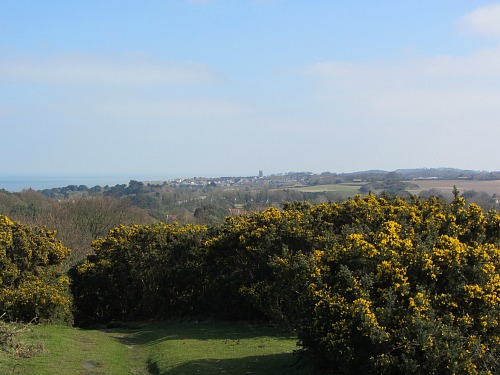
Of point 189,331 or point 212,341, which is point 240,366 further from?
point 189,331

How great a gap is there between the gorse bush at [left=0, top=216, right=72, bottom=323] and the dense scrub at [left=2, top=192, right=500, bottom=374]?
8163 mm

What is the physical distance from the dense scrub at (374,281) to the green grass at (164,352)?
73.4 inches

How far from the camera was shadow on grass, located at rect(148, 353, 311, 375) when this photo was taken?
15.9m

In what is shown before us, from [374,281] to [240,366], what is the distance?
6097 millimetres

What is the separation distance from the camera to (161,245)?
3181cm

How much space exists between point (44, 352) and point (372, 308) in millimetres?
11963

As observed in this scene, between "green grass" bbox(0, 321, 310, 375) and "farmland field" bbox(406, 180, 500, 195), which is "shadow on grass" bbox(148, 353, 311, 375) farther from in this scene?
"farmland field" bbox(406, 180, 500, 195)

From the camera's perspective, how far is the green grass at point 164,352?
16391 mm

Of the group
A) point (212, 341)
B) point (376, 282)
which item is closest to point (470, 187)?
point (212, 341)

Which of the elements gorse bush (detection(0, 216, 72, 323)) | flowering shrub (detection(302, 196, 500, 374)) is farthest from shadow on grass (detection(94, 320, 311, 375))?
gorse bush (detection(0, 216, 72, 323))

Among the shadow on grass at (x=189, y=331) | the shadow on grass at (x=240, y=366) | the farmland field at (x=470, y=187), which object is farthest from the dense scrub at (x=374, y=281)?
the farmland field at (x=470, y=187)

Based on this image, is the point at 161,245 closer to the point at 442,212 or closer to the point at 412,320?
the point at 442,212

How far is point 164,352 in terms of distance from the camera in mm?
20266

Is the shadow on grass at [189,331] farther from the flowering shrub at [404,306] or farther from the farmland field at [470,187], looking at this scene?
the farmland field at [470,187]
